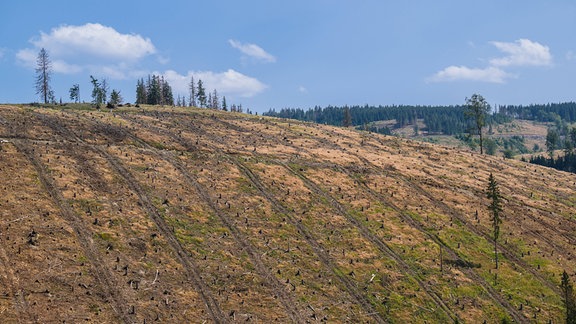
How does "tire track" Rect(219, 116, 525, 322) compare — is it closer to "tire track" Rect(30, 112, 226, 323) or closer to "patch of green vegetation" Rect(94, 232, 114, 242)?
"tire track" Rect(30, 112, 226, 323)

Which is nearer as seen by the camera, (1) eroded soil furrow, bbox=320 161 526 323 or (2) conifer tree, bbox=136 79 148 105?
(1) eroded soil furrow, bbox=320 161 526 323

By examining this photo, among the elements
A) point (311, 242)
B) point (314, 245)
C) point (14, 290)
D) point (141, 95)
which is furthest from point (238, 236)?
point (141, 95)

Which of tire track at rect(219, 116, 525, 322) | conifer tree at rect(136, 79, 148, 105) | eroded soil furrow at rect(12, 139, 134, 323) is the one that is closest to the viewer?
eroded soil furrow at rect(12, 139, 134, 323)

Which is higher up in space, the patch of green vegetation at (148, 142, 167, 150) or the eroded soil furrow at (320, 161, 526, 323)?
the patch of green vegetation at (148, 142, 167, 150)

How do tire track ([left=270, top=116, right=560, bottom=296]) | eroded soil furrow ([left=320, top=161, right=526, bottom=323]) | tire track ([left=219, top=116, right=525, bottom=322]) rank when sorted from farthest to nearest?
tire track ([left=270, top=116, right=560, bottom=296]), eroded soil furrow ([left=320, top=161, right=526, bottom=323]), tire track ([left=219, top=116, right=525, bottom=322])

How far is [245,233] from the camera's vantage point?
54.6m

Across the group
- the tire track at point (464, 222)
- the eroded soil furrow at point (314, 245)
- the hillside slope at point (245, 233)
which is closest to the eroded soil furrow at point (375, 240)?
the hillside slope at point (245, 233)

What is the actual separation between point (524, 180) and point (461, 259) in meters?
47.0

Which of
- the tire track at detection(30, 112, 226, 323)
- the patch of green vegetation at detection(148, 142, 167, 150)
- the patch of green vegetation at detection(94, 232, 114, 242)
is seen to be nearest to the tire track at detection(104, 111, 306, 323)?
the patch of green vegetation at detection(148, 142, 167, 150)

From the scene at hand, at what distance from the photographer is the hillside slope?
40812 mm

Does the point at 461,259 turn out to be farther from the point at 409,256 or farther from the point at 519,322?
the point at 519,322

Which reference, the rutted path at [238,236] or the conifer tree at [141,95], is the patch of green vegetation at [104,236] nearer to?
the rutted path at [238,236]

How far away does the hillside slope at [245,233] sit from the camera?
4081 cm

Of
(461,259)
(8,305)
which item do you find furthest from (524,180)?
(8,305)
